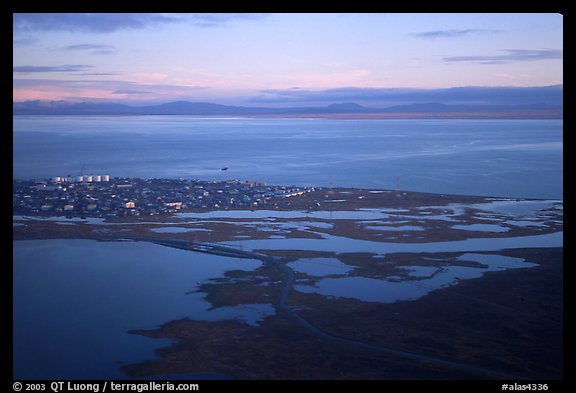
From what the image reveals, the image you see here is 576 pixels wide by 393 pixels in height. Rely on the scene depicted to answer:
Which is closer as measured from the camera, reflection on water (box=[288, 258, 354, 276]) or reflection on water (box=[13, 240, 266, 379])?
reflection on water (box=[13, 240, 266, 379])

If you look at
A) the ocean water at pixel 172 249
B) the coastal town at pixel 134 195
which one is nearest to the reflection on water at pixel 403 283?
the ocean water at pixel 172 249

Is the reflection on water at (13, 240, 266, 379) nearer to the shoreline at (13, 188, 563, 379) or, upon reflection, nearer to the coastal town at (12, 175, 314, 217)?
the shoreline at (13, 188, 563, 379)

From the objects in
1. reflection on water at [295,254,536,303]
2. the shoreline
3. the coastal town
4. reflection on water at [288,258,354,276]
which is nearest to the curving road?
the shoreline

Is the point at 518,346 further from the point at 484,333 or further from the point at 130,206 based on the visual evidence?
the point at 130,206

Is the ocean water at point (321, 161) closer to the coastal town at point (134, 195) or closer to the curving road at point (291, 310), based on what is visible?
the coastal town at point (134, 195)
